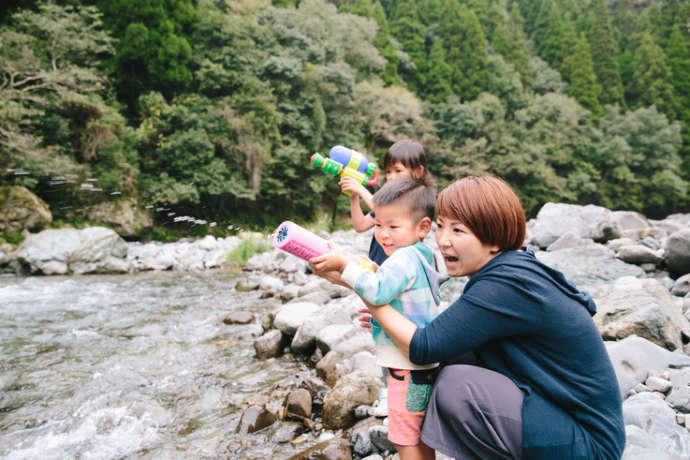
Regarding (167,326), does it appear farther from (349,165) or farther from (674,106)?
(674,106)

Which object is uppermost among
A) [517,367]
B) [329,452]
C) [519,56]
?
[519,56]

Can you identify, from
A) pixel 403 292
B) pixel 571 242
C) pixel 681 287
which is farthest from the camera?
pixel 571 242

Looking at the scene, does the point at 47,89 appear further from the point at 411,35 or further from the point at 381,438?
the point at 411,35

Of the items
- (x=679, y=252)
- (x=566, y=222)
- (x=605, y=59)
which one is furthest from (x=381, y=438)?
(x=605, y=59)

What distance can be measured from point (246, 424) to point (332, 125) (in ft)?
53.4

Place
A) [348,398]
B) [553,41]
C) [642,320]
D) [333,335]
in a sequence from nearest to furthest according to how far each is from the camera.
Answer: [348,398] < [642,320] < [333,335] < [553,41]

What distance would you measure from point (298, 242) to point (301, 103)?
1564 cm

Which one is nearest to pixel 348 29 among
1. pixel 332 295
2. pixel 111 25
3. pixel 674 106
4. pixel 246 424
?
pixel 111 25

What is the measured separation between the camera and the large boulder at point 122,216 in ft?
38.3

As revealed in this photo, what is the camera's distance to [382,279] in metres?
1.36

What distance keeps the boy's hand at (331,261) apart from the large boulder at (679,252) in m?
5.47

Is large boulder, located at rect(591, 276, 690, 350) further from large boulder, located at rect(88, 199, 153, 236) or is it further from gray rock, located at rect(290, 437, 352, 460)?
large boulder, located at rect(88, 199, 153, 236)

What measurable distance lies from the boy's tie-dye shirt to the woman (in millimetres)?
173

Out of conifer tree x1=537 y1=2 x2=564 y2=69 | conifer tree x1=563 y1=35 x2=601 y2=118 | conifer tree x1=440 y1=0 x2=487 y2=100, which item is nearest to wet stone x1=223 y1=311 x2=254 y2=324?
conifer tree x1=440 y1=0 x2=487 y2=100
